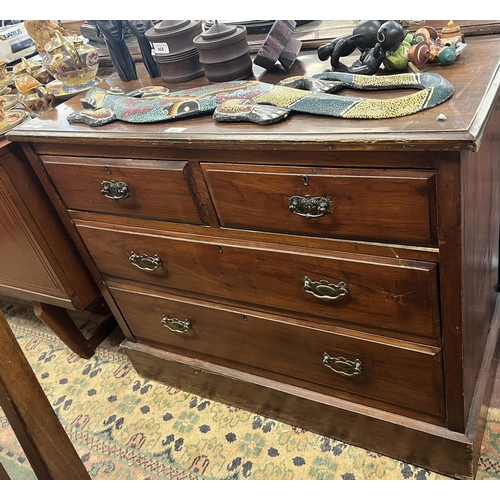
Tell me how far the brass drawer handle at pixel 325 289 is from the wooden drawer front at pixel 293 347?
0.12m

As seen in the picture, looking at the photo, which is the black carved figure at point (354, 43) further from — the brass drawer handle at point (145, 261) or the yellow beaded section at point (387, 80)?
the brass drawer handle at point (145, 261)

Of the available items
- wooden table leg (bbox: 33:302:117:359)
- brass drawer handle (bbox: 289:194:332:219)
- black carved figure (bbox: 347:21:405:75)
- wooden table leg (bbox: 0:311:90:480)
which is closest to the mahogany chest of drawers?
brass drawer handle (bbox: 289:194:332:219)

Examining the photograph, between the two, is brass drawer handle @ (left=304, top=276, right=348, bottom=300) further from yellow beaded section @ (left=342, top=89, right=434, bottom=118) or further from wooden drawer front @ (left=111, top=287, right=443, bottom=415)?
yellow beaded section @ (left=342, top=89, right=434, bottom=118)

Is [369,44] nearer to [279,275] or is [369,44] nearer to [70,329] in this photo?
[279,275]

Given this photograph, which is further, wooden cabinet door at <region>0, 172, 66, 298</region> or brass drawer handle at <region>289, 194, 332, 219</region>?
wooden cabinet door at <region>0, 172, 66, 298</region>

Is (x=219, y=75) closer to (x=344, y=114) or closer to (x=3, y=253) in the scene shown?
(x=344, y=114)

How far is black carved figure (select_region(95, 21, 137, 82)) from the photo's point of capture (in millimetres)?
1228

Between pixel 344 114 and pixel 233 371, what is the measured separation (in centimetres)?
83

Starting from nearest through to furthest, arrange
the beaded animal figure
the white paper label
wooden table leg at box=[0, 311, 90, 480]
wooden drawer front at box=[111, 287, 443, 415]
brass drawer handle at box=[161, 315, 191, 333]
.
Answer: wooden table leg at box=[0, 311, 90, 480]
the beaded animal figure
wooden drawer front at box=[111, 287, 443, 415]
the white paper label
brass drawer handle at box=[161, 315, 191, 333]

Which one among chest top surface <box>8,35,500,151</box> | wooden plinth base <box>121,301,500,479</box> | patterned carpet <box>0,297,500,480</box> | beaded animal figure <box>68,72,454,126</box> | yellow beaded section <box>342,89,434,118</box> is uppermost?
beaded animal figure <box>68,72,454,126</box>

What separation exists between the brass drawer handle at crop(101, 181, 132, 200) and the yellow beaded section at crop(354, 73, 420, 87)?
0.55 m

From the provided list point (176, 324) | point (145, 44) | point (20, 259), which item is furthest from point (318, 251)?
point (20, 259)

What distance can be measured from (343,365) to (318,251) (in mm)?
318
